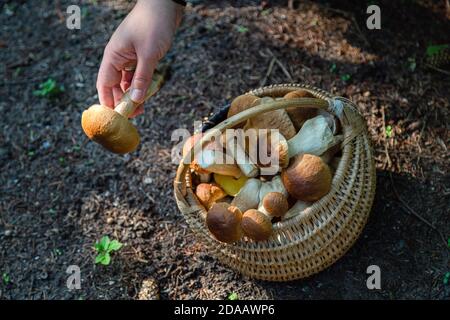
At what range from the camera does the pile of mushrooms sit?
199cm

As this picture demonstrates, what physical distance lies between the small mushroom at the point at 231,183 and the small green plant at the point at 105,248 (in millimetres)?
606

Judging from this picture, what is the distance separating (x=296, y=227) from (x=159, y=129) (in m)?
1.10

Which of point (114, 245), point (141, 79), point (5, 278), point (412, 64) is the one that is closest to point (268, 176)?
point (141, 79)

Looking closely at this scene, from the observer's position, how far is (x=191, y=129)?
2.79 meters

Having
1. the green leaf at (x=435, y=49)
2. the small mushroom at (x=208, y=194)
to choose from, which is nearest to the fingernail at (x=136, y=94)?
the small mushroom at (x=208, y=194)

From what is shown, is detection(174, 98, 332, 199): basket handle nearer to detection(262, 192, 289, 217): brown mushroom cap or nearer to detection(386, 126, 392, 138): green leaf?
detection(262, 192, 289, 217): brown mushroom cap

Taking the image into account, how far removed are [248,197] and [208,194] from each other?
0.17 metres

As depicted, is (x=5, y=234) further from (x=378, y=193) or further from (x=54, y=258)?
(x=378, y=193)

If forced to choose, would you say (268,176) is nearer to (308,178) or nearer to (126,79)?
(308,178)

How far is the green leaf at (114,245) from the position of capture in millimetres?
2473

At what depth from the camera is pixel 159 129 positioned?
9.30 feet

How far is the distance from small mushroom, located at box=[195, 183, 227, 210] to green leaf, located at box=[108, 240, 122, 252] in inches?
20.7

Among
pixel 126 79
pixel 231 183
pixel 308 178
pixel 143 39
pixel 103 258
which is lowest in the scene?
pixel 103 258

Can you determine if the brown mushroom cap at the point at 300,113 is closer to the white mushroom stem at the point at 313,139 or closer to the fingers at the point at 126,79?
the white mushroom stem at the point at 313,139
